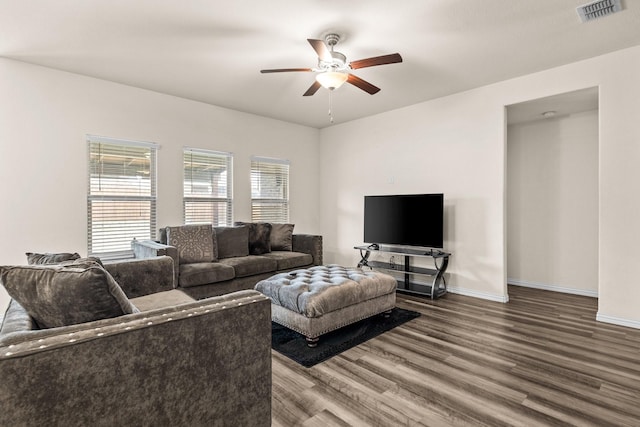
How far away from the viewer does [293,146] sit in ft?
19.8

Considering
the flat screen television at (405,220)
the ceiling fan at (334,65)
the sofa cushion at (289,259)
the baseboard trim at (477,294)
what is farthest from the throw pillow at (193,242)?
the baseboard trim at (477,294)

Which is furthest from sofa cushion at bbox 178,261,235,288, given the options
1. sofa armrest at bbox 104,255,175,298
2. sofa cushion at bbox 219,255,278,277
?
sofa armrest at bbox 104,255,175,298

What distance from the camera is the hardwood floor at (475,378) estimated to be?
Answer: 1887 millimetres

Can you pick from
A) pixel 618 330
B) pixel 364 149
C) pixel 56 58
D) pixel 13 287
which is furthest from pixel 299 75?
pixel 618 330

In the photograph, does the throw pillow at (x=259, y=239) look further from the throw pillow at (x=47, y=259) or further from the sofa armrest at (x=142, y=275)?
the throw pillow at (x=47, y=259)

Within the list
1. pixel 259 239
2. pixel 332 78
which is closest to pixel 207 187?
pixel 259 239

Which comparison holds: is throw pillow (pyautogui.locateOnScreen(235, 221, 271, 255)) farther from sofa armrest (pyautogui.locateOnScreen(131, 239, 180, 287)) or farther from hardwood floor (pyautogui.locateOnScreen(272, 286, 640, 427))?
hardwood floor (pyautogui.locateOnScreen(272, 286, 640, 427))

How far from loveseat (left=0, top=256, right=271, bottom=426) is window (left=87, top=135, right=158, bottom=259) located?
9.29ft

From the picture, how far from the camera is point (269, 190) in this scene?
5719 mm

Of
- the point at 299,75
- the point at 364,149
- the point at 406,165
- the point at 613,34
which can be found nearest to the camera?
the point at 613,34

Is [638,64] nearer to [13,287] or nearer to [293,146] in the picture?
[293,146]

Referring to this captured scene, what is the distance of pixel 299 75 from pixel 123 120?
7.55 ft

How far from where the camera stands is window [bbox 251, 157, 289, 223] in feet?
18.2

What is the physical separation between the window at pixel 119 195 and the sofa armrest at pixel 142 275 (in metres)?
1.46
